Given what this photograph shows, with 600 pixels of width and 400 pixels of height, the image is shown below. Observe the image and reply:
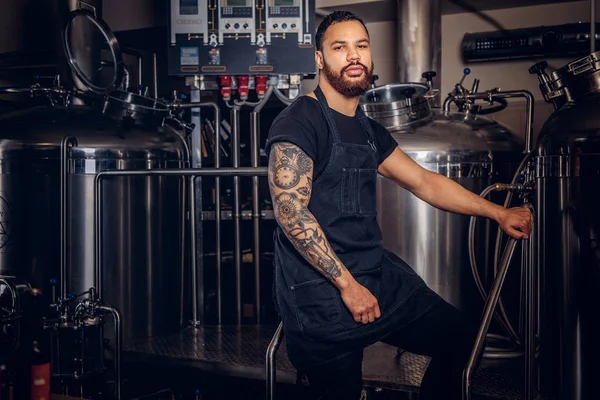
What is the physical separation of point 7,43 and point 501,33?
382 cm

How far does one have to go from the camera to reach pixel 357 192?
2.06 metres

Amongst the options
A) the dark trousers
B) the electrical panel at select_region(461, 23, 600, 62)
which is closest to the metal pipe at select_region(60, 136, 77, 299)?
the dark trousers

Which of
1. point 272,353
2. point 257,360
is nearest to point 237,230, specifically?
point 257,360

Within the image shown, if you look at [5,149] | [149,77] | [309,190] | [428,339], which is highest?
[149,77]

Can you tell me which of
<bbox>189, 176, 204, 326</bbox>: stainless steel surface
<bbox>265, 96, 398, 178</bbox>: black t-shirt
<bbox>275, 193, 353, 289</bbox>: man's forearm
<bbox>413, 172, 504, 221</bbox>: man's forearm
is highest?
<bbox>265, 96, 398, 178</bbox>: black t-shirt

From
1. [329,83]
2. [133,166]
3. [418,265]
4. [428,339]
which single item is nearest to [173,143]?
[133,166]

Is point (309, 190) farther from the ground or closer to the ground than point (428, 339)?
farther from the ground

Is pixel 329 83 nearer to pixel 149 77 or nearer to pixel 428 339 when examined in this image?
pixel 428 339

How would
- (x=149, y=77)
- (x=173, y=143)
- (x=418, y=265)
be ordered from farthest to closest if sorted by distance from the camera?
A: (x=149, y=77) < (x=173, y=143) < (x=418, y=265)

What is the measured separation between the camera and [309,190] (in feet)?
6.40

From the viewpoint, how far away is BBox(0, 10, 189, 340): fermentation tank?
357 cm

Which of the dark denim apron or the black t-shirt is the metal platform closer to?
the dark denim apron

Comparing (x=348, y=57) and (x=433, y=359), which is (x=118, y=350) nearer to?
(x=433, y=359)

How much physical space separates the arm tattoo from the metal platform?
119 centimetres
